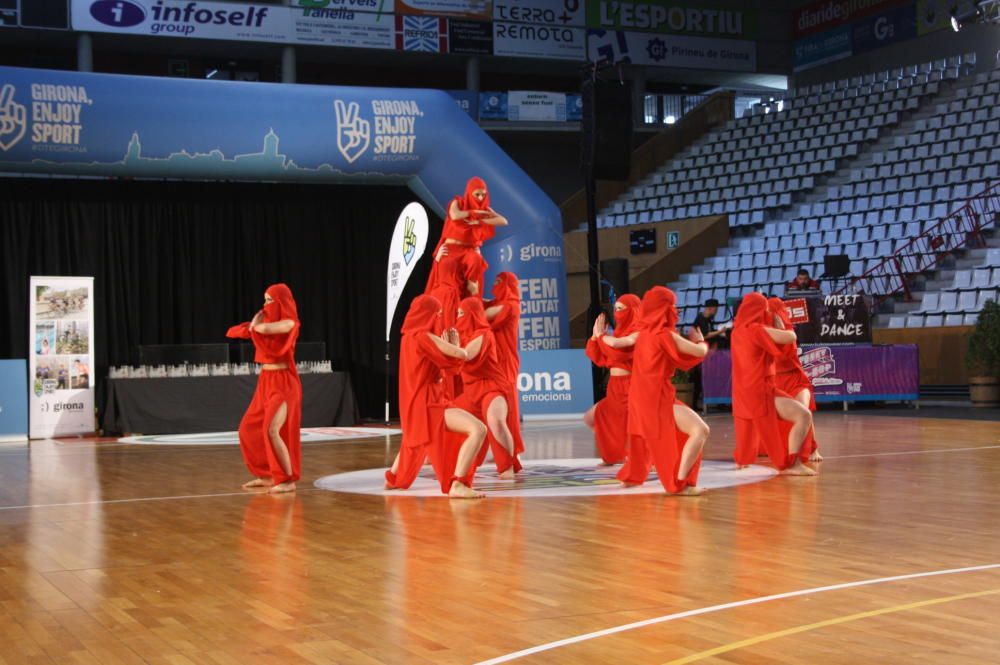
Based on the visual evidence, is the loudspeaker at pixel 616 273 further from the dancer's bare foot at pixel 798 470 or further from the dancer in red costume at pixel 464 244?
the dancer's bare foot at pixel 798 470

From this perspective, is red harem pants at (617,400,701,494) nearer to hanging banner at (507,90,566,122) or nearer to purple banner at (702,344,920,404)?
purple banner at (702,344,920,404)

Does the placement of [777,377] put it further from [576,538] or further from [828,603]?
[828,603]

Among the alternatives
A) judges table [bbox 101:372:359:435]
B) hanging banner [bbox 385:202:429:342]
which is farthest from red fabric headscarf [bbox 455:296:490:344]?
judges table [bbox 101:372:359:435]

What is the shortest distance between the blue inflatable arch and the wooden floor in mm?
5819

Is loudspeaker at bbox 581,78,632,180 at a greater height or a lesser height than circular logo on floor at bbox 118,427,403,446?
greater

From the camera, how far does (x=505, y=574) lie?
5699 millimetres

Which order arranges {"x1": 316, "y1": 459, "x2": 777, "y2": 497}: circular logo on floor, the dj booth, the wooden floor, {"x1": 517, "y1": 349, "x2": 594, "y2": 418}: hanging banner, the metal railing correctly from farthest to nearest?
the metal railing → the dj booth → {"x1": 517, "y1": 349, "x2": 594, "y2": 418}: hanging banner → {"x1": 316, "y1": 459, "x2": 777, "y2": 497}: circular logo on floor → the wooden floor

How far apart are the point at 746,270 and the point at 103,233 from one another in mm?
11342

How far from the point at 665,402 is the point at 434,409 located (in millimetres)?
1574

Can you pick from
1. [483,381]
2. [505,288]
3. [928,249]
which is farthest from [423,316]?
[928,249]

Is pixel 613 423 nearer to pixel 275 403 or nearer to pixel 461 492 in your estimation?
pixel 461 492

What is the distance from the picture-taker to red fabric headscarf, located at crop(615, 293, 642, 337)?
32.6ft

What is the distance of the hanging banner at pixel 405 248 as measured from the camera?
15102 mm

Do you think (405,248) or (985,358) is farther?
(985,358)
